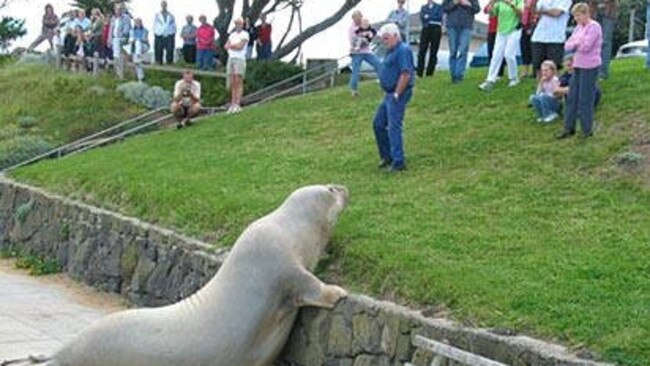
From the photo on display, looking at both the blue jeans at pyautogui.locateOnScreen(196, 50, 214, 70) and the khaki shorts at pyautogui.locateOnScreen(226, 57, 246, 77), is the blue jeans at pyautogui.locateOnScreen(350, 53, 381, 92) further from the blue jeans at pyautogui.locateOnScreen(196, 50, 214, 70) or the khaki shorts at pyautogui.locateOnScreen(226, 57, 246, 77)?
the blue jeans at pyautogui.locateOnScreen(196, 50, 214, 70)

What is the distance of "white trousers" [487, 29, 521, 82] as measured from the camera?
57.5 feet

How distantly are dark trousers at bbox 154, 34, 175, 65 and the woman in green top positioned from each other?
1167 centimetres

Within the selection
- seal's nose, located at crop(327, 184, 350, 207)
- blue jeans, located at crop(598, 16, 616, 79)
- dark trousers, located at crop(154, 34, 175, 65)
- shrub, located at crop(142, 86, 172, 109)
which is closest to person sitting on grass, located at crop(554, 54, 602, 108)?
blue jeans, located at crop(598, 16, 616, 79)

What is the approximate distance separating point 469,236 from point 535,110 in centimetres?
545

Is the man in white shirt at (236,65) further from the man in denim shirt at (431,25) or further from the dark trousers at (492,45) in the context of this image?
the dark trousers at (492,45)

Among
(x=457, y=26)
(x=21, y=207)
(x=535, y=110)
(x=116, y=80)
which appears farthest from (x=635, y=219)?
(x=116, y=80)

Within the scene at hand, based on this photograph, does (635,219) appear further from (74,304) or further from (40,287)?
(40,287)

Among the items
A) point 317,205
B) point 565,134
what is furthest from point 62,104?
point 317,205

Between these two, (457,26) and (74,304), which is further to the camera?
(457,26)

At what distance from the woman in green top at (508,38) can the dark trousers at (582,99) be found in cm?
374

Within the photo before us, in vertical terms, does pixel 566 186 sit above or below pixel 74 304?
above

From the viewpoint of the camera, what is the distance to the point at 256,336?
31.4 feet

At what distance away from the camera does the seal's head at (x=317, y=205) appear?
411 inches

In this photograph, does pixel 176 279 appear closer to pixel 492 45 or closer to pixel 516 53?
pixel 516 53
